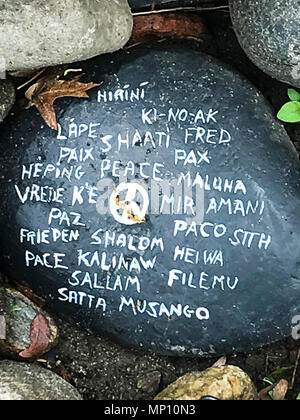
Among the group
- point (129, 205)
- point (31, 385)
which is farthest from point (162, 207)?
point (31, 385)

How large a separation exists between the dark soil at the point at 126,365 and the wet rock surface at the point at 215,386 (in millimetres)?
168

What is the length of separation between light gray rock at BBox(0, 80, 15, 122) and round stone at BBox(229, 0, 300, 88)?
621 mm

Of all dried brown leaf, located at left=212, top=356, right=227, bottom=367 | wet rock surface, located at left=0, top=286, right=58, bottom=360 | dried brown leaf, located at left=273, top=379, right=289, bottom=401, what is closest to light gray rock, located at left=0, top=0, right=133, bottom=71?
wet rock surface, located at left=0, top=286, right=58, bottom=360

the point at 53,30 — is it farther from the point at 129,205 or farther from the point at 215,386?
the point at 215,386

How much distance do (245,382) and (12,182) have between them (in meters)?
0.79

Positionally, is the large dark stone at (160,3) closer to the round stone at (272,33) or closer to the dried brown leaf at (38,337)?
the round stone at (272,33)

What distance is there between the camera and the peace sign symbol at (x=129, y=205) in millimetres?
1890

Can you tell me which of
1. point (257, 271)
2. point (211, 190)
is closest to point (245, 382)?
point (257, 271)

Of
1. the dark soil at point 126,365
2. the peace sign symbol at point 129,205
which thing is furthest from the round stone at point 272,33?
the peace sign symbol at point 129,205

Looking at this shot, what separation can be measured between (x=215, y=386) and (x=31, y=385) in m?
0.45

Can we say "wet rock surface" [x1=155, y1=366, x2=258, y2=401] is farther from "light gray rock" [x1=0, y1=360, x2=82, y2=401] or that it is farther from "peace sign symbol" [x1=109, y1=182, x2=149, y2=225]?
"peace sign symbol" [x1=109, y1=182, x2=149, y2=225]

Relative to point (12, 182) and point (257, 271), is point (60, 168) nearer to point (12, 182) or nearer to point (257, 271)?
point (12, 182)

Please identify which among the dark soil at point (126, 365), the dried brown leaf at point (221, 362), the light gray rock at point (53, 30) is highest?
the light gray rock at point (53, 30)

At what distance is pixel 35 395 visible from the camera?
71.7 inches
